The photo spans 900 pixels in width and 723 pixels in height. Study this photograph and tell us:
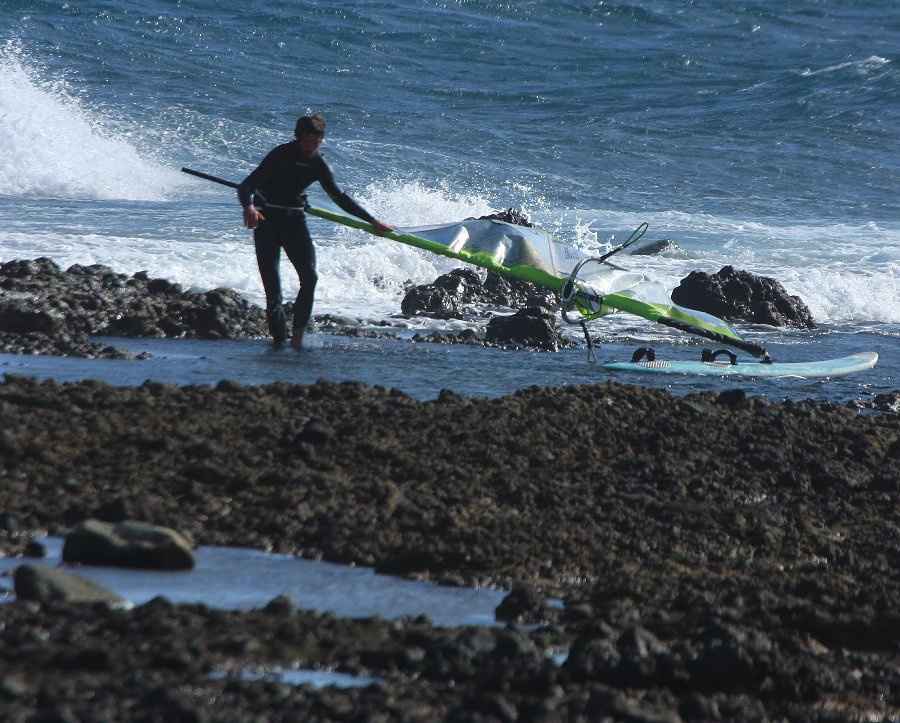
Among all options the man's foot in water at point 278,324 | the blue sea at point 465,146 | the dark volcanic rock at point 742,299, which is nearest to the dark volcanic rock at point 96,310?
the blue sea at point 465,146

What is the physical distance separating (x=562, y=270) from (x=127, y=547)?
6.42 meters

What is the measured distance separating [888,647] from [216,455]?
9.62 feet

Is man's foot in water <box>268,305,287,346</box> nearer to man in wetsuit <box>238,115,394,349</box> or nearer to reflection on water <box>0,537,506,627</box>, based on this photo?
man in wetsuit <box>238,115,394,349</box>

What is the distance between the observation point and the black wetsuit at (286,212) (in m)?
9.23

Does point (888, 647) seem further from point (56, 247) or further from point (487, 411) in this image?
point (56, 247)

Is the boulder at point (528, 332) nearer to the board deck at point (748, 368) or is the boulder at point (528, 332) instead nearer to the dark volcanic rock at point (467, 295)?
the board deck at point (748, 368)

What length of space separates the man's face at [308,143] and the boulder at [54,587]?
18.4 feet

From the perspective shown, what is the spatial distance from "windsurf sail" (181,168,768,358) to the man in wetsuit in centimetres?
44

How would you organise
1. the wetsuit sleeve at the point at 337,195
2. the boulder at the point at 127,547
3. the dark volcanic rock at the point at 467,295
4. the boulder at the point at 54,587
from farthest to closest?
1. the dark volcanic rock at the point at 467,295
2. the wetsuit sleeve at the point at 337,195
3. the boulder at the point at 127,547
4. the boulder at the point at 54,587

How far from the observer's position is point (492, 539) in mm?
4883

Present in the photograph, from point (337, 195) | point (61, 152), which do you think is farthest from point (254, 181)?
point (61, 152)

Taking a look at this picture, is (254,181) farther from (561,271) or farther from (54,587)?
(54,587)

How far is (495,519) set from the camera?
5.12m

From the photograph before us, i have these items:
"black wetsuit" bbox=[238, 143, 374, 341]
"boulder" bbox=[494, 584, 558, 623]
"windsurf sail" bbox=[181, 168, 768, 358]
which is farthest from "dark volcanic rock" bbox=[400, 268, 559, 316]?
"boulder" bbox=[494, 584, 558, 623]
